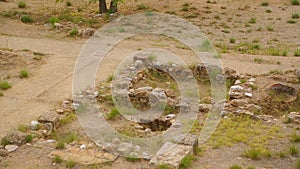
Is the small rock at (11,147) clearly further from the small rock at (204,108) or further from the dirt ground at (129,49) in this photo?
the small rock at (204,108)

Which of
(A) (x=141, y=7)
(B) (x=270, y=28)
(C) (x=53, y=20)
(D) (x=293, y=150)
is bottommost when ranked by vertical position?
(D) (x=293, y=150)

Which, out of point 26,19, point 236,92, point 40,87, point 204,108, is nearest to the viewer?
point 204,108

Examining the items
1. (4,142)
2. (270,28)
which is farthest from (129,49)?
(4,142)

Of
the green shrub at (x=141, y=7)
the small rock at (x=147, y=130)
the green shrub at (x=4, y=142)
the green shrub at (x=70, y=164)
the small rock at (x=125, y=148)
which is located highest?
the green shrub at (x=141, y=7)

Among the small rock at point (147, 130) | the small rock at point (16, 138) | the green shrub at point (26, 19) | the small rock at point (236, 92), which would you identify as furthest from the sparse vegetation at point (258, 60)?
the green shrub at point (26, 19)

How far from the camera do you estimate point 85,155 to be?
8633mm

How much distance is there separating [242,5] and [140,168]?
15.8 metres

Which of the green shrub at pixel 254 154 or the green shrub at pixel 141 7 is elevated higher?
the green shrub at pixel 141 7

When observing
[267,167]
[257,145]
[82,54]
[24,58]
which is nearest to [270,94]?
[257,145]

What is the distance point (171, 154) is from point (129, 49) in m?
7.70

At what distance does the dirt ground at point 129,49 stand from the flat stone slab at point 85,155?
15 cm

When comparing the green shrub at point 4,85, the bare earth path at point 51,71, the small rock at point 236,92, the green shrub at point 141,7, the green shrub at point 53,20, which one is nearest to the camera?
the bare earth path at point 51,71

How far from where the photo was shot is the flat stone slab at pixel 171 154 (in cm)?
814

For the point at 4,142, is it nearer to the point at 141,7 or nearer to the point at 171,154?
the point at 171,154
